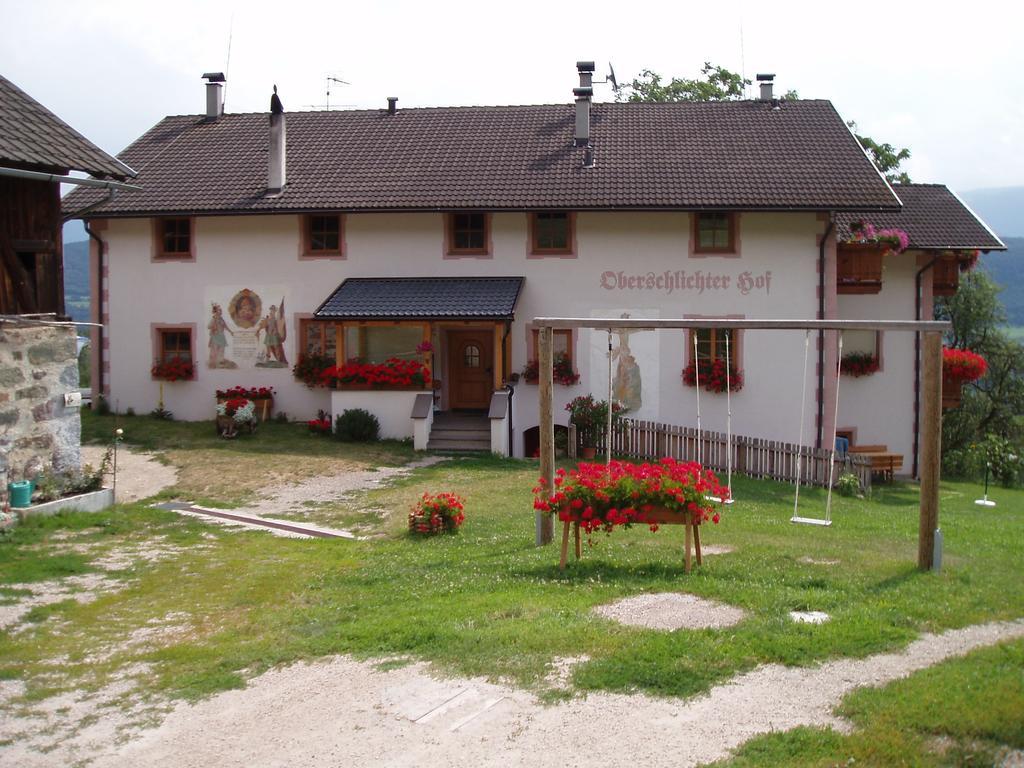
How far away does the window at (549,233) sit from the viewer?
75.4 feet

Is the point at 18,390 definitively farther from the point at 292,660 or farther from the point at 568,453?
the point at 568,453

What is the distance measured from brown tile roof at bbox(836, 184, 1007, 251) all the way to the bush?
10.3 meters

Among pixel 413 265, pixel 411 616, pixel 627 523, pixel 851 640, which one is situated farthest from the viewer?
pixel 413 265

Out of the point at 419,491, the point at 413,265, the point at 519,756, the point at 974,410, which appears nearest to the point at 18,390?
the point at 419,491

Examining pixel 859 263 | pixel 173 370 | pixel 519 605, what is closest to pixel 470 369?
pixel 173 370

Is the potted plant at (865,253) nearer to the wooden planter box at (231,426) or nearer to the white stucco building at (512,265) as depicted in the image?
the white stucco building at (512,265)

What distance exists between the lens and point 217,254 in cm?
2377

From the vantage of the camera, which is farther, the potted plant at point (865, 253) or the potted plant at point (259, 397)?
the potted plant at point (259, 397)

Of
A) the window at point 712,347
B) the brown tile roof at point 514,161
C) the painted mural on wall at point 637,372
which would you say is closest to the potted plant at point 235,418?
the brown tile roof at point 514,161

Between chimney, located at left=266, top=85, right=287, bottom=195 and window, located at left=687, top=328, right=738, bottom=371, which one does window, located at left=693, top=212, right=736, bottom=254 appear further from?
chimney, located at left=266, top=85, right=287, bottom=195

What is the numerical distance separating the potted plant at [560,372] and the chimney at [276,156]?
6497 mm

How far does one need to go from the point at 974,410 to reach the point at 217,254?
2617 cm

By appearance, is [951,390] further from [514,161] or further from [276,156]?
[276,156]

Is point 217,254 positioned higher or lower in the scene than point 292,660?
higher
